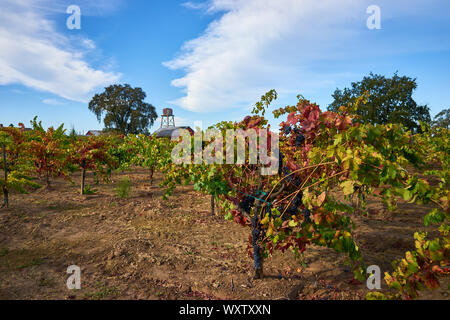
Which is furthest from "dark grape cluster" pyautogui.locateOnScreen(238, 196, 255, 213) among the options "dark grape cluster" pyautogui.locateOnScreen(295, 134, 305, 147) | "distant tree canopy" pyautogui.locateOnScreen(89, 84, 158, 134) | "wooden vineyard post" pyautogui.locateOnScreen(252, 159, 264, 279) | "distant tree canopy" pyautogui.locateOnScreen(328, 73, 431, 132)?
"distant tree canopy" pyautogui.locateOnScreen(89, 84, 158, 134)

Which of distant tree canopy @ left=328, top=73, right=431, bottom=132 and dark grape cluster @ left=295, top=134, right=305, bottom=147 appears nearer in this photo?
dark grape cluster @ left=295, top=134, right=305, bottom=147

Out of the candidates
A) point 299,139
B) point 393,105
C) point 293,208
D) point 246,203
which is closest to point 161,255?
point 246,203

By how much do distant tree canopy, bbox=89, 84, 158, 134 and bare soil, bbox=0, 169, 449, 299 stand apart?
3813cm

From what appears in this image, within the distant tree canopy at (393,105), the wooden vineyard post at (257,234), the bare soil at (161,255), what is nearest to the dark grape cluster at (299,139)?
the wooden vineyard post at (257,234)

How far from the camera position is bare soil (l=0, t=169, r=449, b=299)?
3.57 m

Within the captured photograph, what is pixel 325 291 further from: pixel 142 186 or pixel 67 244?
pixel 142 186

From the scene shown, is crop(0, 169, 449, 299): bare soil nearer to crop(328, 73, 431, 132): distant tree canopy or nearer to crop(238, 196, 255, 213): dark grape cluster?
crop(238, 196, 255, 213): dark grape cluster

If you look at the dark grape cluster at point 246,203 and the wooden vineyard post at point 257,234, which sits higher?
the dark grape cluster at point 246,203

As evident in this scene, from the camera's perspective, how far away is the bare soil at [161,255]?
11.7 feet

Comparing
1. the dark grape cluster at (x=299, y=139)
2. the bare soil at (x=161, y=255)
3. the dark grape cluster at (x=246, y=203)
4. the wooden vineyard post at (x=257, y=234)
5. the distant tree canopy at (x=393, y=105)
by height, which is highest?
the distant tree canopy at (x=393, y=105)

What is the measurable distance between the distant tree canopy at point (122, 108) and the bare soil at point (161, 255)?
38.1 m

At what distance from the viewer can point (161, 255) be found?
464cm

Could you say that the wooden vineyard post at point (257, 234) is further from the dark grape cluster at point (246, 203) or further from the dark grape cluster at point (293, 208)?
the dark grape cluster at point (293, 208)
